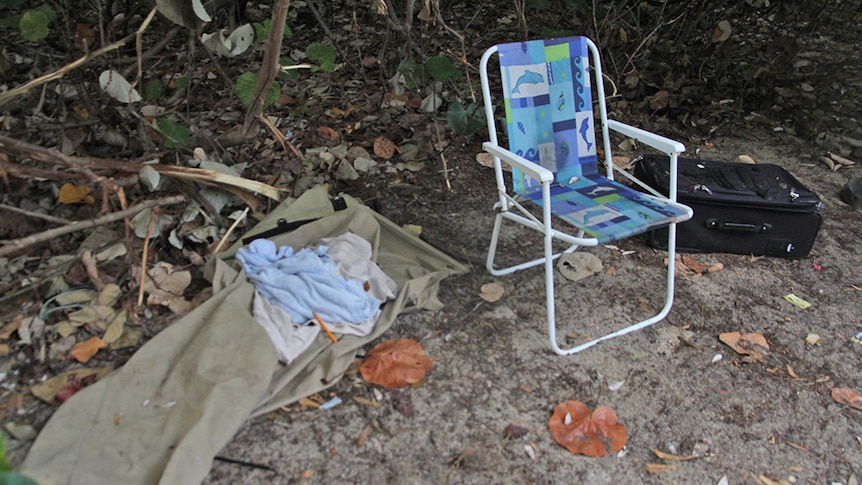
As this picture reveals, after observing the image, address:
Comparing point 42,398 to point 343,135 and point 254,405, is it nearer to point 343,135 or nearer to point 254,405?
point 254,405

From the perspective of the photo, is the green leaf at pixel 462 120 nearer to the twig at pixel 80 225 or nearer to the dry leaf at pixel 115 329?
the twig at pixel 80 225

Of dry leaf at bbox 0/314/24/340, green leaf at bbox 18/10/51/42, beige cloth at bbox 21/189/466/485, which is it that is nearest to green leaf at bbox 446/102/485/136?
beige cloth at bbox 21/189/466/485

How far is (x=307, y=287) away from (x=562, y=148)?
1.32m

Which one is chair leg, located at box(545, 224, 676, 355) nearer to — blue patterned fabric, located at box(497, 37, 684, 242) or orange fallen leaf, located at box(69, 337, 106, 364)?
blue patterned fabric, located at box(497, 37, 684, 242)

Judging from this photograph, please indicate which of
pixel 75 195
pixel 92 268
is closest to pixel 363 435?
pixel 92 268

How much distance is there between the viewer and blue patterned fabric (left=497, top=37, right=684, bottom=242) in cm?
262

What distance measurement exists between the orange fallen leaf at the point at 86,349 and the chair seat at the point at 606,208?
1830 millimetres

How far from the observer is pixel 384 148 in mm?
3758

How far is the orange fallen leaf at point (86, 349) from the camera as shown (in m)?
2.29

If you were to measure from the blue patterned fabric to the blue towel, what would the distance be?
852 millimetres

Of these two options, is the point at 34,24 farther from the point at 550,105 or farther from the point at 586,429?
the point at 586,429

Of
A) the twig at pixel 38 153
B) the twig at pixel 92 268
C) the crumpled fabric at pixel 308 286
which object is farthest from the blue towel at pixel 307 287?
the twig at pixel 38 153

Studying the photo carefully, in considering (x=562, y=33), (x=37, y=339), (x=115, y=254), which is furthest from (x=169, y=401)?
(x=562, y=33)

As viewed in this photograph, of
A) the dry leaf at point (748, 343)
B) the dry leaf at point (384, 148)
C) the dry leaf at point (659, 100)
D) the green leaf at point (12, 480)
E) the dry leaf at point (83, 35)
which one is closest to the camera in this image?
the green leaf at point (12, 480)
